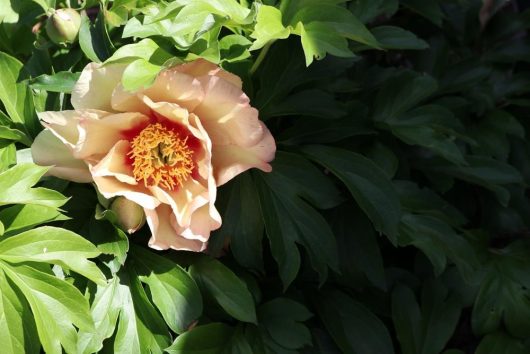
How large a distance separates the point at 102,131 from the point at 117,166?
4 cm

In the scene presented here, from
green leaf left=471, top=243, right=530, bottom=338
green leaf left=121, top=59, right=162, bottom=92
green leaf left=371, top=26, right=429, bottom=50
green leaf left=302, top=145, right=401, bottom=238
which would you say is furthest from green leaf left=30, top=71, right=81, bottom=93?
green leaf left=471, top=243, right=530, bottom=338

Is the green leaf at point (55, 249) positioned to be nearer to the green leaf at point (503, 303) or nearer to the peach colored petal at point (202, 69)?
the peach colored petal at point (202, 69)

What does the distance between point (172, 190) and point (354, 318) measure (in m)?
0.38

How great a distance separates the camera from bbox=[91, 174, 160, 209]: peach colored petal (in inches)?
31.8

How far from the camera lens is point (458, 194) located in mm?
1338

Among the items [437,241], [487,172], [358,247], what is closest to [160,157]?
[358,247]

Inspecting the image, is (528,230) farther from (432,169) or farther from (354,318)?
(354,318)

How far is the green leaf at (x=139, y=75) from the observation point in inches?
30.2

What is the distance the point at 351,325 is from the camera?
1067 mm

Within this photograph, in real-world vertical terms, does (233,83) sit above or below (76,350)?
above

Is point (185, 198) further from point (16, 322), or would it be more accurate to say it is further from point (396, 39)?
point (396, 39)

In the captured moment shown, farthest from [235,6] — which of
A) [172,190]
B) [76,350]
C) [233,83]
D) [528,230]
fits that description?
[528,230]

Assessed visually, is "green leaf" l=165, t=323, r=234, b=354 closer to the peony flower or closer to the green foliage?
the green foliage

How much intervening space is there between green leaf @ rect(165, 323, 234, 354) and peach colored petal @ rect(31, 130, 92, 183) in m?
0.26
